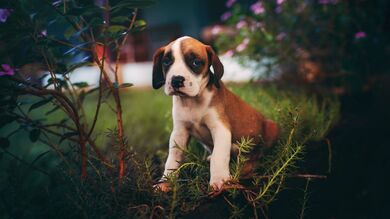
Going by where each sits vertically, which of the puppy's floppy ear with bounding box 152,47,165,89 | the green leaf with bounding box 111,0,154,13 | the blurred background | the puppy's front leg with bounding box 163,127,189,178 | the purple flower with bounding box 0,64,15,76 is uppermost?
the green leaf with bounding box 111,0,154,13

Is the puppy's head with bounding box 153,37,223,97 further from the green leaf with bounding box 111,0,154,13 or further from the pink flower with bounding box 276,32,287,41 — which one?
the pink flower with bounding box 276,32,287,41

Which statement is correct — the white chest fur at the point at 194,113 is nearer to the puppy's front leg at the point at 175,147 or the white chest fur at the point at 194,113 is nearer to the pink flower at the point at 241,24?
the puppy's front leg at the point at 175,147

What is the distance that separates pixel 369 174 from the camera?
108 inches

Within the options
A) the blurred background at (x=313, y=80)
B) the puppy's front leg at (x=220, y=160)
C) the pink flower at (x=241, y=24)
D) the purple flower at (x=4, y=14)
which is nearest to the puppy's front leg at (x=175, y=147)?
the puppy's front leg at (x=220, y=160)

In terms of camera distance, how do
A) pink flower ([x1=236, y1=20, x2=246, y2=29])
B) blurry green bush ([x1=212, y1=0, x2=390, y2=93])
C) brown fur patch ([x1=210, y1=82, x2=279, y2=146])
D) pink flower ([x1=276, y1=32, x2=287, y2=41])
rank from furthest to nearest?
pink flower ([x1=236, y1=20, x2=246, y2=29]), pink flower ([x1=276, y1=32, x2=287, y2=41]), blurry green bush ([x1=212, y1=0, x2=390, y2=93]), brown fur patch ([x1=210, y1=82, x2=279, y2=146])

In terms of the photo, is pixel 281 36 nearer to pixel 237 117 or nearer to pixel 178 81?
pixel 237 117

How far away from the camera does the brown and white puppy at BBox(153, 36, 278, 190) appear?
148 cm

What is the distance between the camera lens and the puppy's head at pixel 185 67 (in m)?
1.45

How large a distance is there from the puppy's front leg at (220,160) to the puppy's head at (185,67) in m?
0.20

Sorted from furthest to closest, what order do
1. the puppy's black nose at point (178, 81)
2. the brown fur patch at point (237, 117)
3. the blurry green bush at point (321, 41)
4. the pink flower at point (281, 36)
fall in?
the pink flower at point (281, 36) → the blurry green bush at point (321, 41) → the brown fur patch at point (237, 117) → the puppy's black nose at point (178, 81)

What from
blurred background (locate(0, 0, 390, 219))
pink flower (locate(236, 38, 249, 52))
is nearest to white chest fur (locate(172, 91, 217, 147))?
blurred background (locate(0, 0, 390, 219))

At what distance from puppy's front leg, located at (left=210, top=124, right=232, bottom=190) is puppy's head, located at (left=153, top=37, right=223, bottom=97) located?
204mm

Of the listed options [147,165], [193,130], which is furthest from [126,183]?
[193,130]

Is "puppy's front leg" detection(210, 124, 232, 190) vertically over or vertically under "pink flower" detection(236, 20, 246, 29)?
over
